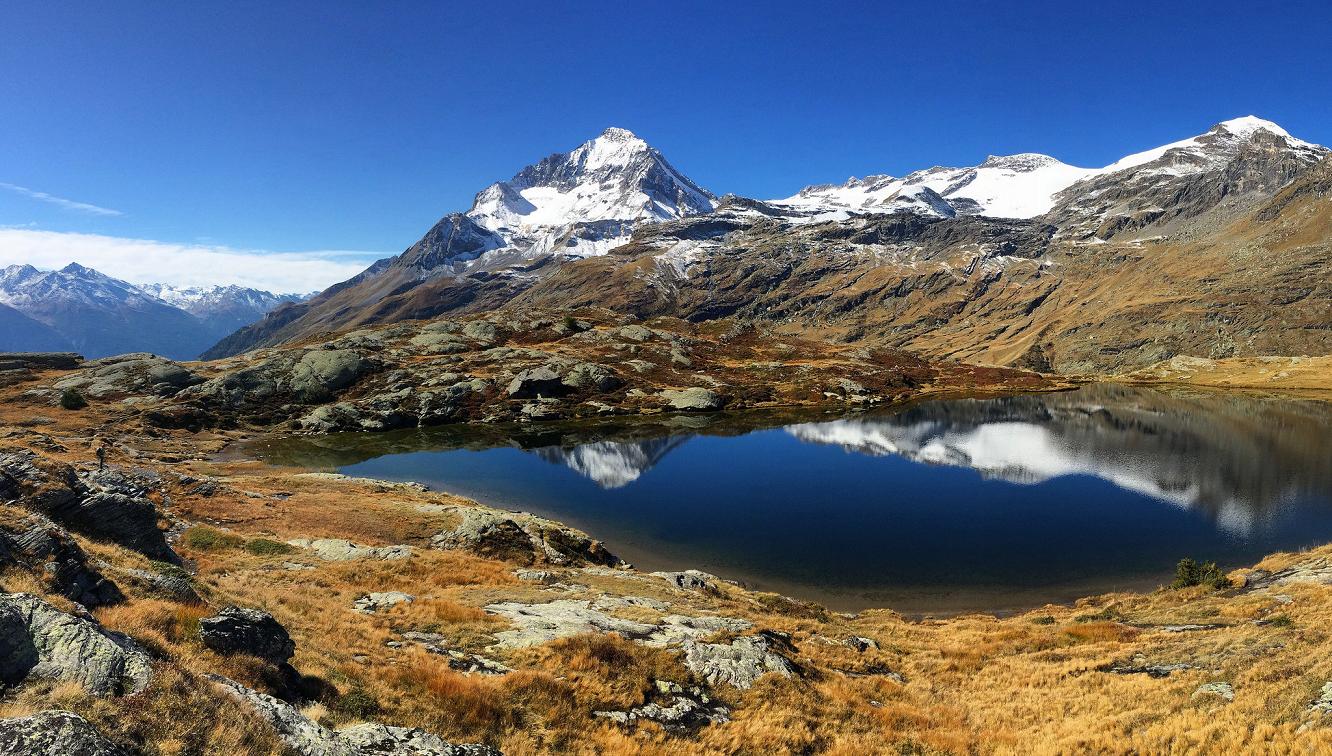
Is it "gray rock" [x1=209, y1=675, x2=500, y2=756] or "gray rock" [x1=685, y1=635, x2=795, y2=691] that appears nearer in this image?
"gray rock" [x1=209, y1=675, x2=500, y2=756]

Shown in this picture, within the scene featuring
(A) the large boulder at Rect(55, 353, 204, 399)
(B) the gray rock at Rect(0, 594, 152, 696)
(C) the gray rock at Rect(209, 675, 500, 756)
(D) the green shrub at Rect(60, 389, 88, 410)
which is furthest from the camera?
(A) the large boulder at Rect(55, 353, 204, 399)

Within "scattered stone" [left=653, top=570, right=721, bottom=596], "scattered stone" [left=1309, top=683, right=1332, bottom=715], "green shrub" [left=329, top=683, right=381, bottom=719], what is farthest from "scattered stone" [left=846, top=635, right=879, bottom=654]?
"green shrub" [left=329, top=683, right=381, bottom=719]

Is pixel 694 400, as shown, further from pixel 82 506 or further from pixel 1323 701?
pixel 1323 701

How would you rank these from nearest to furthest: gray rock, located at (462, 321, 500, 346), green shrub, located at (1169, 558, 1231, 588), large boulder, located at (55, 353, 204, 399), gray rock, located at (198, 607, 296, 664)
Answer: gray rock, located at (198, 607, 296, 664) → green shrub, located at (1169, 558, 1231, 588) → large boulder, located at (55, 353, 204, 399) → gray rock, located at (462, 321, 500, 346)

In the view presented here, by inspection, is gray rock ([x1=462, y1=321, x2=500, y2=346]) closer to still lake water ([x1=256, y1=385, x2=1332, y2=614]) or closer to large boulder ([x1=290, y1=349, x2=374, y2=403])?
large boulder ([x1=290, y1=349, x2=374, y2=403])

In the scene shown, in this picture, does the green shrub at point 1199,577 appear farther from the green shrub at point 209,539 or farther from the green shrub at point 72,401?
the green shrub at point 72,401

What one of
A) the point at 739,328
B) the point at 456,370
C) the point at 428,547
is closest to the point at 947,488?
the point at 428,547

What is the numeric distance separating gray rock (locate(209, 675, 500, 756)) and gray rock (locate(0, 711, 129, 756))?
2477 millimetres

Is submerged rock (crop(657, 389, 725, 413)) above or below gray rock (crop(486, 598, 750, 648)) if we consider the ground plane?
above

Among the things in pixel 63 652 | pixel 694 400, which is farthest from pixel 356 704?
pixel 694 400

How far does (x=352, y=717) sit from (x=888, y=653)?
67.4ft

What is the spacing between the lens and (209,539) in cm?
2858

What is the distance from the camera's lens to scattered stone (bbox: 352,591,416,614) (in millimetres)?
20594

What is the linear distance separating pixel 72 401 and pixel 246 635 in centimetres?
10629
